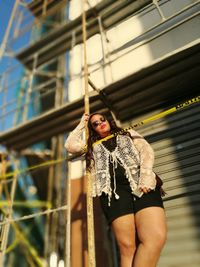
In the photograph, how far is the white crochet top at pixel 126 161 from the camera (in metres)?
2.56

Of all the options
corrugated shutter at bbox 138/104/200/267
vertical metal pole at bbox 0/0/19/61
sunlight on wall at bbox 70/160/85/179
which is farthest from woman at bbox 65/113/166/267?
vertical metal pole at bbox 0/0/19/61

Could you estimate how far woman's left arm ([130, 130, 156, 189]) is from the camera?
2496mm

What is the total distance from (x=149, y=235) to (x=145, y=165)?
660mm

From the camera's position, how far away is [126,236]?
2420 millimetres

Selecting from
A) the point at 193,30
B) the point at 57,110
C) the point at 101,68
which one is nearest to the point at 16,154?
the point at 57,110

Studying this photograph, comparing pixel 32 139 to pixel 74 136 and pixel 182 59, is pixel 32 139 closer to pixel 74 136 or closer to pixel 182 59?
pixel 74 136

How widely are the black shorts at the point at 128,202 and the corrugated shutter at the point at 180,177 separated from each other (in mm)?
1438

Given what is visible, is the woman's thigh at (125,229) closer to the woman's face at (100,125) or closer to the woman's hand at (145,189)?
the woman's hand at (145,189)

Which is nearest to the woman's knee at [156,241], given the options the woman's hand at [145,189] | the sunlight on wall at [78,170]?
the woman's hand at [145,189]

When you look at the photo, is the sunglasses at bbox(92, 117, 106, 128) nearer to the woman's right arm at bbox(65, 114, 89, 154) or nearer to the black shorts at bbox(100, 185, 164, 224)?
the woman's right arm at bbox(65, 114, 89, 154)

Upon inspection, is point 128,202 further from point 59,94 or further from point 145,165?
point 59,94

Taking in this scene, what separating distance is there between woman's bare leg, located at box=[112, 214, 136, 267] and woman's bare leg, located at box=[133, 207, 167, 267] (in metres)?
0.07

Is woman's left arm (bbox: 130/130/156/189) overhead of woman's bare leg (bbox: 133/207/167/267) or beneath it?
overhead

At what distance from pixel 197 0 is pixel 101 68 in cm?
232
